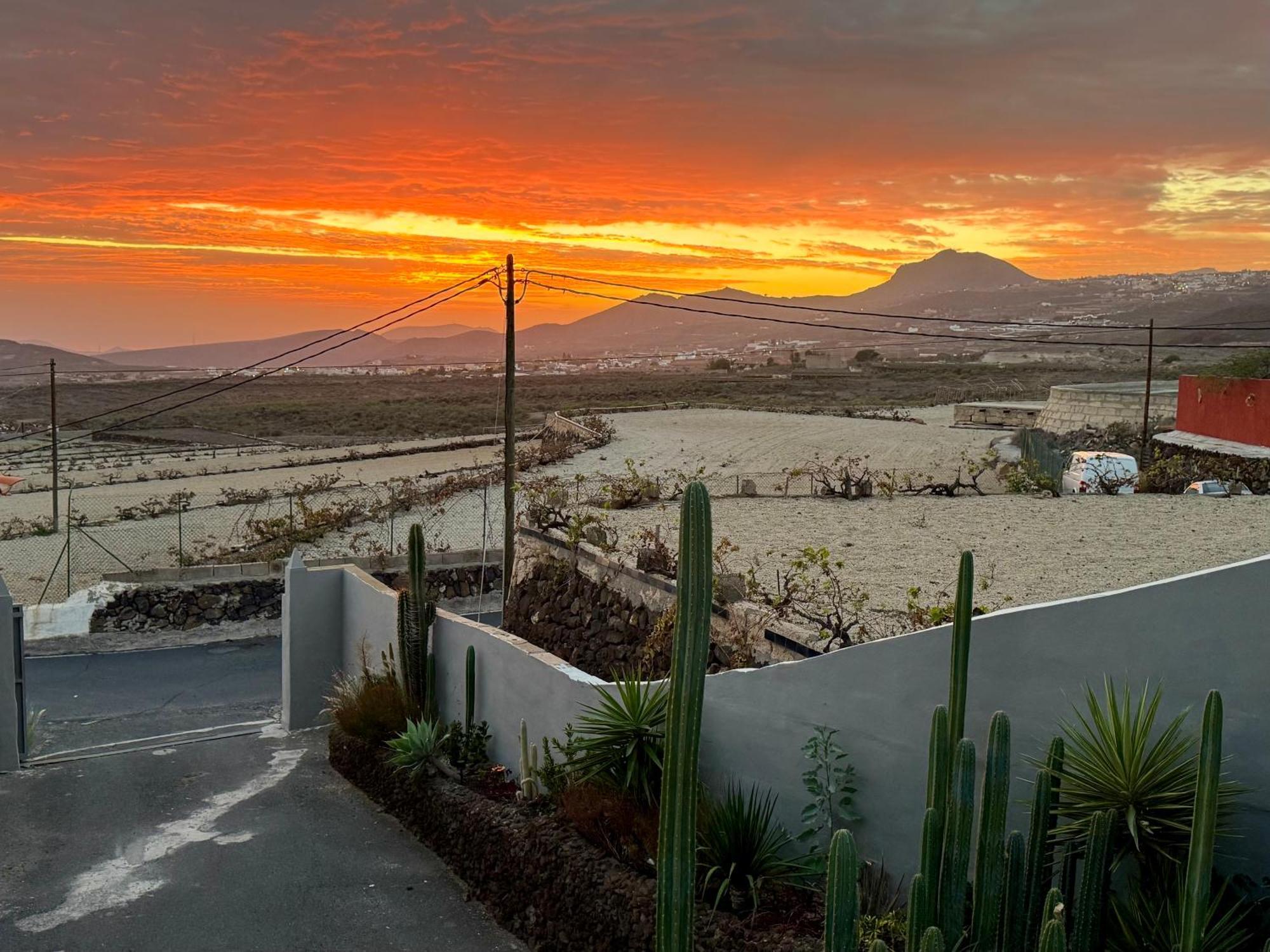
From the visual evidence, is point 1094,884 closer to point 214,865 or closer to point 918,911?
point 918,911

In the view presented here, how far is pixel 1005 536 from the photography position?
16812 millimetres

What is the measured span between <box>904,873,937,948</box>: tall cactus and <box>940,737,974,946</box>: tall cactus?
210mm

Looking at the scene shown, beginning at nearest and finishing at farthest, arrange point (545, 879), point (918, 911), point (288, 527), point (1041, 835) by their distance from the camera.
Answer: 1. point (918, 911)
2. point (1041, 835)
3. point (545, 879)
4. point (288, 527)

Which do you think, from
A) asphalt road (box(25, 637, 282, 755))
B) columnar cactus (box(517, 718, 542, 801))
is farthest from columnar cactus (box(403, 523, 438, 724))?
asphalt road (box(25, 637, 282, 755))

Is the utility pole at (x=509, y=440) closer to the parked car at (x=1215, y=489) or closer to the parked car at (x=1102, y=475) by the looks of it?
the parked car at (x=1102, y=475)

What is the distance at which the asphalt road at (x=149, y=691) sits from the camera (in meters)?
14.6

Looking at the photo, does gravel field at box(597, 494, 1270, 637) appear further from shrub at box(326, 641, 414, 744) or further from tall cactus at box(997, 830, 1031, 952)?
tall cactus at box(997, 830, 1031, 952)

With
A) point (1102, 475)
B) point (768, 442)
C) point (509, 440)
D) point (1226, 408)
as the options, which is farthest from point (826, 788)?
point (768, 442)

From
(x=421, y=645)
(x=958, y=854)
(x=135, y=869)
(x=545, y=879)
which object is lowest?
(x=135, y=869)

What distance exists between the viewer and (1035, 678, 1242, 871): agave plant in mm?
5738

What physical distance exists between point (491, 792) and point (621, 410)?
4935 centimetres

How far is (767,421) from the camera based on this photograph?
52250mm

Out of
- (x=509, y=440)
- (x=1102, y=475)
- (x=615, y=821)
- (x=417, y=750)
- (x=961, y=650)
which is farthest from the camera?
(x=1102, y=475)

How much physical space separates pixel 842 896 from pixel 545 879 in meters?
3.69
